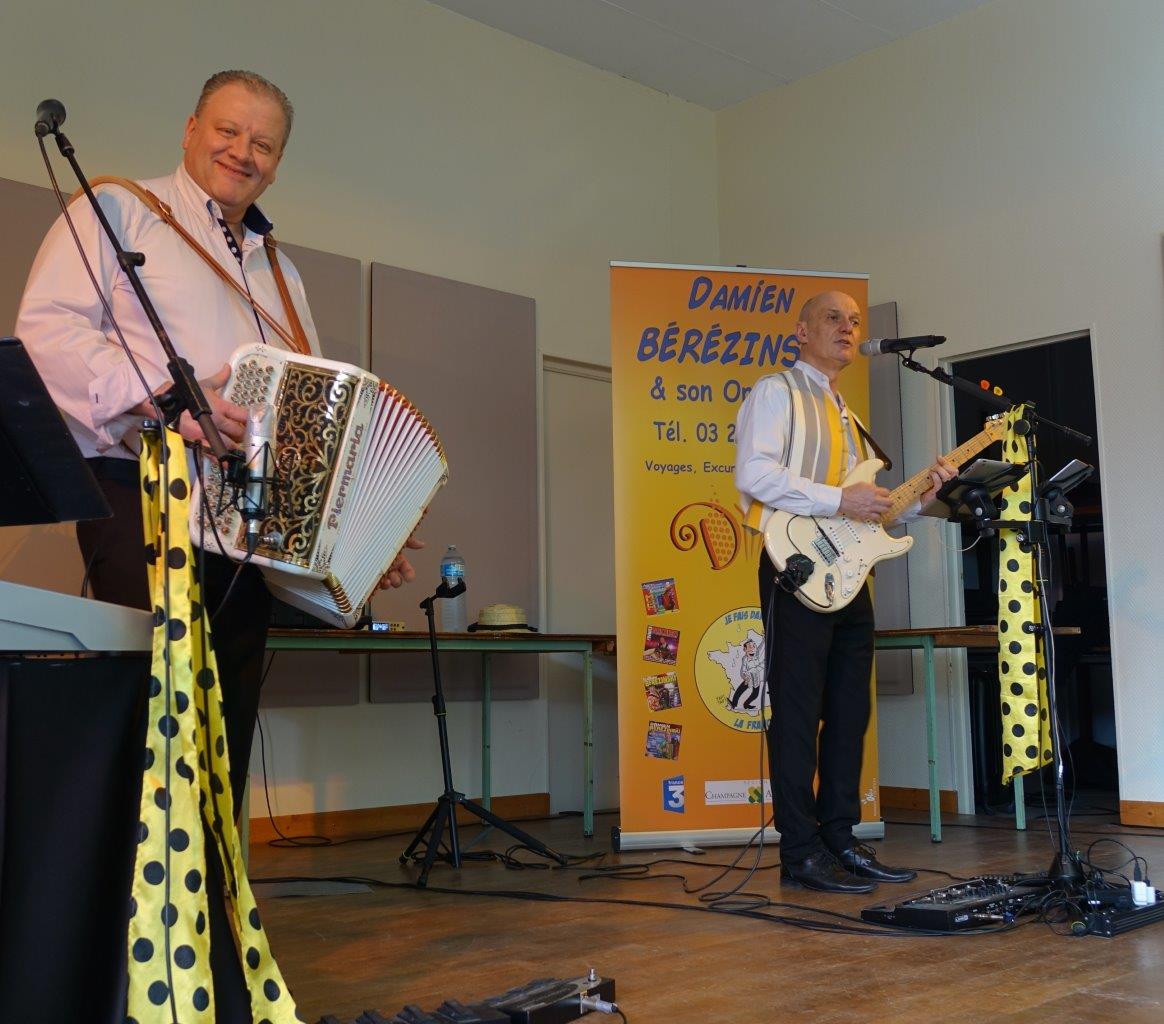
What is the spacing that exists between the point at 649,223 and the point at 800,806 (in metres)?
3.91

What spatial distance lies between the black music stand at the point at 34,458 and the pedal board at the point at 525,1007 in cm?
91

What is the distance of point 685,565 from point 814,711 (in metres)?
1.23

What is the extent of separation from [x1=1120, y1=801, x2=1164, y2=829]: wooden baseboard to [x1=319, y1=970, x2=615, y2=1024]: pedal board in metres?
3.51

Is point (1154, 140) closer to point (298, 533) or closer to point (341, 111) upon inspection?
point (341, 111)

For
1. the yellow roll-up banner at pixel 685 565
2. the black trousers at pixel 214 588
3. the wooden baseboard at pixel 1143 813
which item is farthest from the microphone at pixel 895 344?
the wooden baseboard at pixel 1143 813

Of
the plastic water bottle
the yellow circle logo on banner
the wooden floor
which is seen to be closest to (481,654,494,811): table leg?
the plastic water bottle

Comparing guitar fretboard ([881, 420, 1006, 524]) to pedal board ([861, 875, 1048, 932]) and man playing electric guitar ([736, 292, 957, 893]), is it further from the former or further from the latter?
pedal board ([861, 875, 1048, 932])

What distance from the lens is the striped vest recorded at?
11.4ft

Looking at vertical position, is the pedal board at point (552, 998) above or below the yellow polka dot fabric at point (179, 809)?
below

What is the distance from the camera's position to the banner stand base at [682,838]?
4.29 m

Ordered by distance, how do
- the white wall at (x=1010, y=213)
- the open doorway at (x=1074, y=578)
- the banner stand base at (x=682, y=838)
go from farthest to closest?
the open doorway at (x=1074, y=578)
the white wall at (x=1010, y=213)
the banner stand base at (x=682, y=838)

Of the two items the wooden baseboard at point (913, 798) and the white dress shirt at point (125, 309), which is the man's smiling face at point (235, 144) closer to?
the white dress shirt at point (125, 309)

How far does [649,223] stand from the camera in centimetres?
643

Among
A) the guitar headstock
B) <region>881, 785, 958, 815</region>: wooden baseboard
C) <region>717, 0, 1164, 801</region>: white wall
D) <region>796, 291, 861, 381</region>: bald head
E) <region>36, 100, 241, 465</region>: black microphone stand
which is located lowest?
<region>881, 785, 958, 815</region>: wooden baseboard
